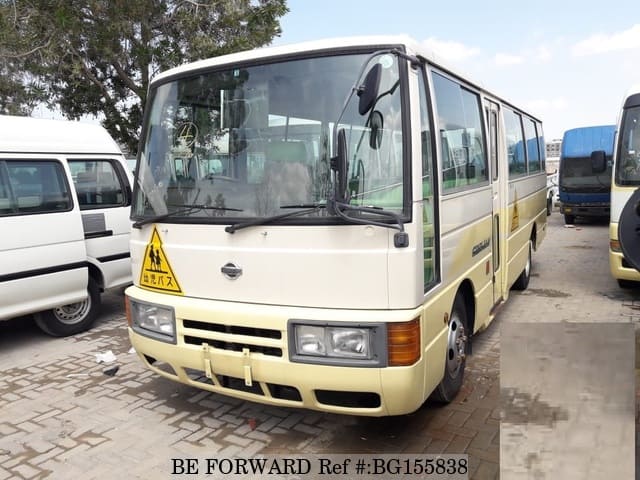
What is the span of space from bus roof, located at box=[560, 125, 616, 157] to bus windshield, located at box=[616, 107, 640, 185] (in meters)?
9.40

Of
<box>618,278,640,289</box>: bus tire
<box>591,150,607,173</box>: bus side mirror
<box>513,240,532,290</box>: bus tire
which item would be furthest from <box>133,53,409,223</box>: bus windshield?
<box>618,278,640,289</box>: bus tire

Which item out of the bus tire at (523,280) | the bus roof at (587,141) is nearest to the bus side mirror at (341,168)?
the bus tire at (523,280)

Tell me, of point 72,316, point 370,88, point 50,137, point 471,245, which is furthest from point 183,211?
point 72,316

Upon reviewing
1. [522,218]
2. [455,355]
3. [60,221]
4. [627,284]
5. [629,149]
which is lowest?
[627,284]

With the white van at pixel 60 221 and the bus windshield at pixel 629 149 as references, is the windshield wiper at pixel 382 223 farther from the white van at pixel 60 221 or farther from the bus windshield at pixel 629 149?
the bus windshield at pixel 629 149

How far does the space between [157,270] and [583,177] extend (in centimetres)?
1440

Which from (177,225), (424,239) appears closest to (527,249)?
(424,239)

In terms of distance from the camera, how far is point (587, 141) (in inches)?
638

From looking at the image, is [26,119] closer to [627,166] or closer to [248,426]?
[248,426]

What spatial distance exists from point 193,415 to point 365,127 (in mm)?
2582

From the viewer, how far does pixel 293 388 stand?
3.44 m

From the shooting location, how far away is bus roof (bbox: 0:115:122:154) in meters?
5.92

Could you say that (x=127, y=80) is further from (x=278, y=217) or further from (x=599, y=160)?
(x=278, y=217)

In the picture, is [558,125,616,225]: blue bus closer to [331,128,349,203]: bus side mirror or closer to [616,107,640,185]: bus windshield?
[616,107,640,185]: bus windshield
